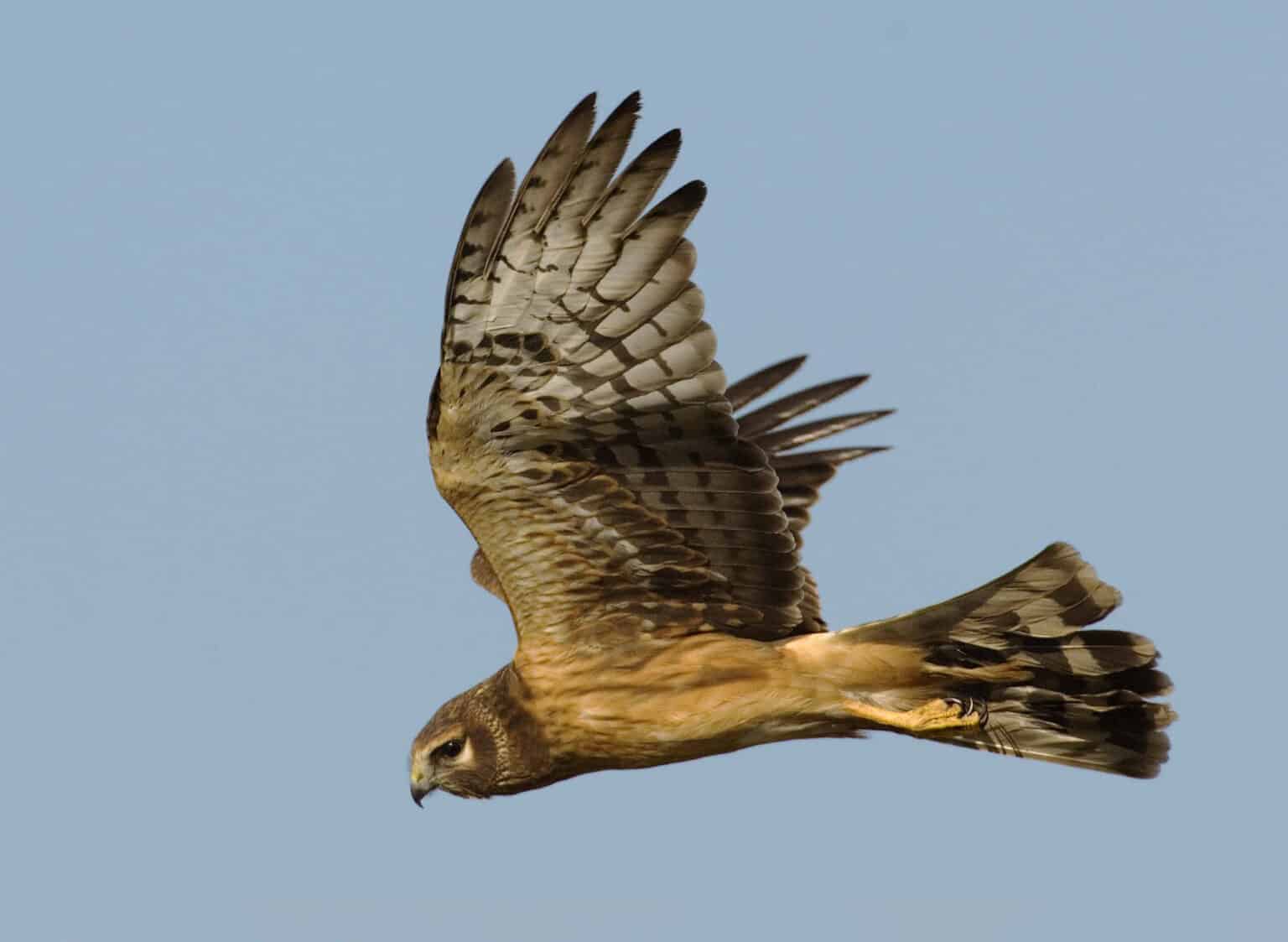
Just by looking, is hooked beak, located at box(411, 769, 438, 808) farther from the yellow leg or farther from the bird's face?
the yellow leg

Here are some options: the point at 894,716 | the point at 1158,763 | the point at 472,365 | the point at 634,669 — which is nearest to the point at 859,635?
the point at 894,716

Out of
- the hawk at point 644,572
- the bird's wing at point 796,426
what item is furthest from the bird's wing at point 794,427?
the hawk at point 644,572

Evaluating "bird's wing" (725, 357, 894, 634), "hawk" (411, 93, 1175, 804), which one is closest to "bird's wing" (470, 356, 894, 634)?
"bird's wing" (725, 357, 894, 634)

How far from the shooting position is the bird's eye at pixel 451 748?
911cm

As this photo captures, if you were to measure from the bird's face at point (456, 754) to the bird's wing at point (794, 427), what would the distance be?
135 centimetres

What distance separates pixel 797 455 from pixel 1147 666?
2.44m

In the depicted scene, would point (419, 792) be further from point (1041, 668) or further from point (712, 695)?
point (1041, 668)

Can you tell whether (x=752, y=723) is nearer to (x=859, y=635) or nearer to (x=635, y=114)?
(x=859, y=635)

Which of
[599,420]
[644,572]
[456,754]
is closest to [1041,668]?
[644,572]

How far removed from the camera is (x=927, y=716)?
8859 millimetres

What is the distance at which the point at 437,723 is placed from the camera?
9188mm

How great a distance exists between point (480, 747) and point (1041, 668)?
8.64 feet

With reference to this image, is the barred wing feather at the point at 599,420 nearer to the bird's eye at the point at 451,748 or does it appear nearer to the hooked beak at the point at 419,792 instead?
the bird's eye at the point at 451,748

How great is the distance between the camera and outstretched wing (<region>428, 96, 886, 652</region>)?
7.67m
